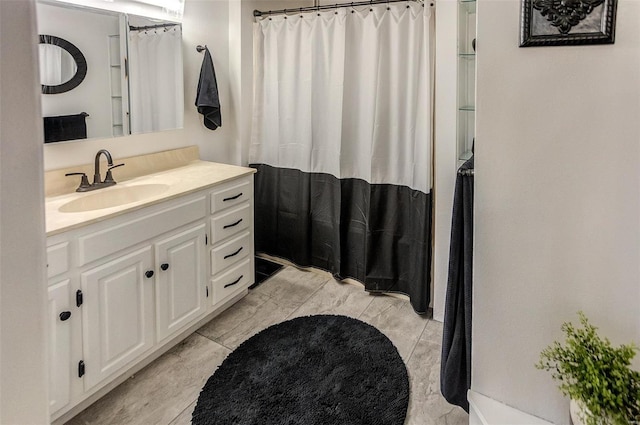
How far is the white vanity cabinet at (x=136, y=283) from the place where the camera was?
1.76m

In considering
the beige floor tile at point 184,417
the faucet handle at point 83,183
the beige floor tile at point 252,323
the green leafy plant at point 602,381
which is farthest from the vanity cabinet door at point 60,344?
the green leafy plant at point 602,381

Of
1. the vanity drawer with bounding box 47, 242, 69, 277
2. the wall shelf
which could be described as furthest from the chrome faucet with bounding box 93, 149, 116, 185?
the wall shelf

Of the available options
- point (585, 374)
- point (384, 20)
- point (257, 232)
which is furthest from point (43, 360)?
point (257, 232)

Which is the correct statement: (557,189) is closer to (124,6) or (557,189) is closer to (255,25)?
(124,6)

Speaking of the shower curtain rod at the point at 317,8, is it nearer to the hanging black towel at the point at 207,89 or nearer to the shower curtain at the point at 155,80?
the hanging black towel at the point at 207,89

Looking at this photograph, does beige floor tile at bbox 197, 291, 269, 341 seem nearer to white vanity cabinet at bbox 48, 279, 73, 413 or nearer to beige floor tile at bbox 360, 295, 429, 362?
beige floor tile at bbox 360, 295, 429, 362

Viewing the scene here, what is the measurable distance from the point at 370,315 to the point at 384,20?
1.87 metres

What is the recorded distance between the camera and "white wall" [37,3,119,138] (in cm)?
214

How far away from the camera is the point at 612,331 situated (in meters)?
1.12

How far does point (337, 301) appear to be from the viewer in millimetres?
2992

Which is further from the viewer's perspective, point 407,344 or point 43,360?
point 407,344

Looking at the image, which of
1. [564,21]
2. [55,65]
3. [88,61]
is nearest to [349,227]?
[88,61]

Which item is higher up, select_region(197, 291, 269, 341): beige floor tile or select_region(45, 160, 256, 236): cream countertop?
select_region(45, 160, 256, 236): cream countertop

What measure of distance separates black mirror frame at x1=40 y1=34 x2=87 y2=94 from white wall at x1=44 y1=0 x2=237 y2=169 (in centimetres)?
30
